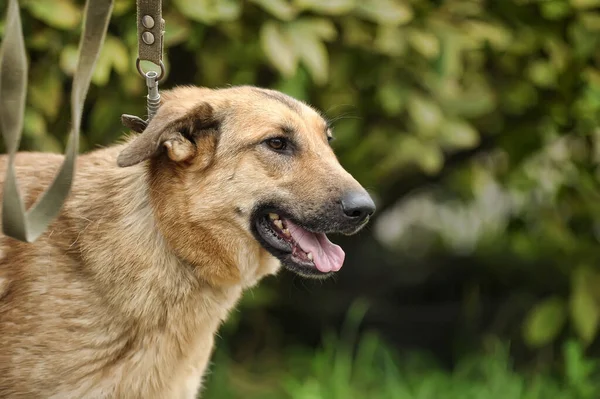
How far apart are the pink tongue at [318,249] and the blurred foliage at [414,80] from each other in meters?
1.06

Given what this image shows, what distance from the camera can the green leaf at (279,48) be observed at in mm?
3945

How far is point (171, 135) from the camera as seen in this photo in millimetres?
3049

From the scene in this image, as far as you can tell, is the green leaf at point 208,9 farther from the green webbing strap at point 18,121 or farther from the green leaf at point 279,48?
the green webbing strap at point 18,121

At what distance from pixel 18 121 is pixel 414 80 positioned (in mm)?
2714

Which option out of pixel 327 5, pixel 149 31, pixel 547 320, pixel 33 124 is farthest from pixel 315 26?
pixel 547 320

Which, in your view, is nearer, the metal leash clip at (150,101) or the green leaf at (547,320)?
the metal leash clip at (150,101)

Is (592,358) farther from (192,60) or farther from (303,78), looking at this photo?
(192,60)

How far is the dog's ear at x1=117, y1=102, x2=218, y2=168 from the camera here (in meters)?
2.84

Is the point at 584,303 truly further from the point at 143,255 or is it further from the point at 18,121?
the point at 18,121

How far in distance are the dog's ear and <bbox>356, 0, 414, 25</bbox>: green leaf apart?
1309mm

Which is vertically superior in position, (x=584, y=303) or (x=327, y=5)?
(x=327, y=5)

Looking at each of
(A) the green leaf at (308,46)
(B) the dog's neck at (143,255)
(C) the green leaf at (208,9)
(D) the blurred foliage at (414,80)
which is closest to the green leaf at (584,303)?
(D) the blurred foliage at (414,80)

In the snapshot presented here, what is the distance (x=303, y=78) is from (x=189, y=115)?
4.36ft

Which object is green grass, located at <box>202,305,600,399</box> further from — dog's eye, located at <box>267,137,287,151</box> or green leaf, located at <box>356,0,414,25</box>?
green leaf, located at <box>356,0,414,25</box>
